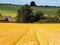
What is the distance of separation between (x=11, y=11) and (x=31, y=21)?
831 mm

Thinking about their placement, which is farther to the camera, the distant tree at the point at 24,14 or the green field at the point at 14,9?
the green field at the point at 14,9

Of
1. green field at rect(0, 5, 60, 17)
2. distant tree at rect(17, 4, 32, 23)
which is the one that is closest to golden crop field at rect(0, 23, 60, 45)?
distant tree at rect(17, 4, 32, 23)

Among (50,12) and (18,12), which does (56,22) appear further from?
(18,12)

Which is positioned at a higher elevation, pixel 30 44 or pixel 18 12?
pixel 30 44

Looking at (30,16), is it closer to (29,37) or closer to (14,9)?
(14,9)

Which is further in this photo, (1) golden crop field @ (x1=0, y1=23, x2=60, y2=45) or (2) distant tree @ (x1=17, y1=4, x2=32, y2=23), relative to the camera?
(2) distant tree @ (x1=17, y1=4, x2=32, y2=23)

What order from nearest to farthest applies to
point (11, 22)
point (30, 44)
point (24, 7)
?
point (30, 44) → point (11, 22) → point (24, 7)

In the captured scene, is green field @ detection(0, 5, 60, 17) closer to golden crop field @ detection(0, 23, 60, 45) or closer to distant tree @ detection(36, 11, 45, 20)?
distant tree @ detection(36, 11, 45, 20)

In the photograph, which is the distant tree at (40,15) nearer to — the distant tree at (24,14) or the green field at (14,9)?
the green field at (14,9)

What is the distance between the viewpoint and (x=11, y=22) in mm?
5652

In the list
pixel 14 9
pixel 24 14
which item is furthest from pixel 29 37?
pixel 14 9

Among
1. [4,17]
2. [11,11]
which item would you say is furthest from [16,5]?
[4,17]

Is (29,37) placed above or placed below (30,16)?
above

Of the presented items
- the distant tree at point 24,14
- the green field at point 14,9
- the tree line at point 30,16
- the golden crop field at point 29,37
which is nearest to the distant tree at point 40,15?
the tree line at point 30,16
